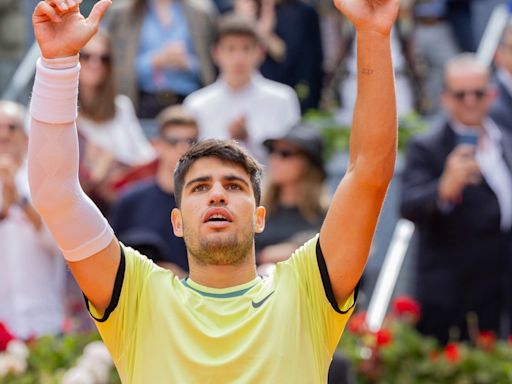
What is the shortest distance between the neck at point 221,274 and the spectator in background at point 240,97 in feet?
16.1

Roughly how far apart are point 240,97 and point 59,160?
5308mm

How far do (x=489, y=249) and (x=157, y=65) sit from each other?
279cm

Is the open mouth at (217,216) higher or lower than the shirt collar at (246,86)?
higher

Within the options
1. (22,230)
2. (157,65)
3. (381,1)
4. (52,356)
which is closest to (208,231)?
(381,1)

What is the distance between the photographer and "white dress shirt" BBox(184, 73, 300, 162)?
957 cm

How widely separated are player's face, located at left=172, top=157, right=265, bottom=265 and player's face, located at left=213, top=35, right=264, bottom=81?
502 centimetres

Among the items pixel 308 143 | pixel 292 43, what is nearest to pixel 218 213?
pixel 308 143

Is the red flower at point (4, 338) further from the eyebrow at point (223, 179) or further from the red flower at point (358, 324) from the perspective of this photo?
the eyebrow at point (223, 179)

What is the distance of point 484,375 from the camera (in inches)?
299

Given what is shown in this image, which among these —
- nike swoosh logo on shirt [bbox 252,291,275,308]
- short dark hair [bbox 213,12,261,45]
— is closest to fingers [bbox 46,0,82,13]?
nike swoosh logo on shirt [bbox 252,291,275,308]

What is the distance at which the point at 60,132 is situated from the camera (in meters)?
4.49

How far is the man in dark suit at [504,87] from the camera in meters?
9.19

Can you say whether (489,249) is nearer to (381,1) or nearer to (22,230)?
(22,230)

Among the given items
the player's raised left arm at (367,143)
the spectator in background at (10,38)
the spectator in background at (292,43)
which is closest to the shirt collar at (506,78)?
the spectator in background at (292,43)
